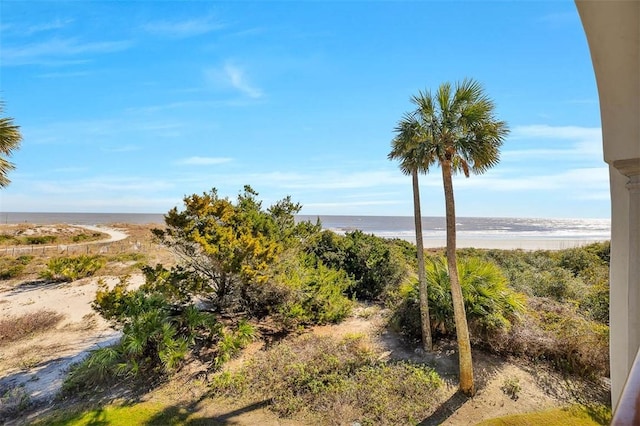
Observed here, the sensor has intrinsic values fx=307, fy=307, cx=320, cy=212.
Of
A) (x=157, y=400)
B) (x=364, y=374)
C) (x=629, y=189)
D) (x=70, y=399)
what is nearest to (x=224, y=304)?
(x=157, y=400)

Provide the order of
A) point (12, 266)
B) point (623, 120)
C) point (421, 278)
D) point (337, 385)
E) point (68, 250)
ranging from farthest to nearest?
point (68, 250) → point (12, 266) → point (421, 278) → point (337, 385) → point (623, 120)

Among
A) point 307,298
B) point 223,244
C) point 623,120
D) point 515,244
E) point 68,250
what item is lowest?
point 515,244

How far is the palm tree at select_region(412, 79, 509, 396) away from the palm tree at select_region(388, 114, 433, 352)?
0.18 meters

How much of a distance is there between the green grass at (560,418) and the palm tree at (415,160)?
2110 mm

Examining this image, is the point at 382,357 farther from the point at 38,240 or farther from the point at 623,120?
the point at 38,240

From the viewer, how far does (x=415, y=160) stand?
593 centimetres

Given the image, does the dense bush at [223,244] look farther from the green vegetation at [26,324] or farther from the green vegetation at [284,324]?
the green vegetation at [26,324]

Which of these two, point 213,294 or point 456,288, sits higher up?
point 456,288

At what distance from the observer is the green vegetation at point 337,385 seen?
5.48 m

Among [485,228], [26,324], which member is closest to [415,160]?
[26,324]

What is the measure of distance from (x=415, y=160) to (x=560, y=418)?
519 centimetres

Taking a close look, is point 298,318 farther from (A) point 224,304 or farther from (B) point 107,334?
(B) point 107,334

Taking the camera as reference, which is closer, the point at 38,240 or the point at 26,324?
the point at 26,324

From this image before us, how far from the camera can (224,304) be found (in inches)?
344
